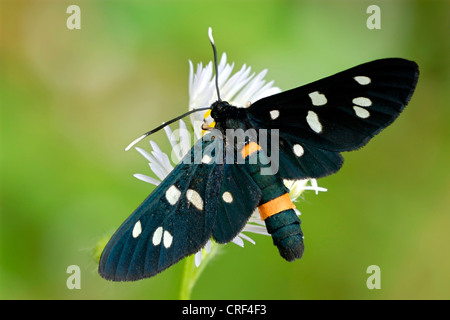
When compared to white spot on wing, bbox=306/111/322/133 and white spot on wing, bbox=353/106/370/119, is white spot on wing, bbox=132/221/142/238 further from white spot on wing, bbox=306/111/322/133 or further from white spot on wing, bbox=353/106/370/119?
white spot on wing, bbox=353/106/370/119

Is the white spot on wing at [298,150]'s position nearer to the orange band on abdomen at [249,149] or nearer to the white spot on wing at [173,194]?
the orange band on abdomen at [249,149]

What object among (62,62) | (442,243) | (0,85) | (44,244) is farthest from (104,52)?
(442,243)

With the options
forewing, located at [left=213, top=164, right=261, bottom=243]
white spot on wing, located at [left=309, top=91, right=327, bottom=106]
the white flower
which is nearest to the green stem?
the white flower

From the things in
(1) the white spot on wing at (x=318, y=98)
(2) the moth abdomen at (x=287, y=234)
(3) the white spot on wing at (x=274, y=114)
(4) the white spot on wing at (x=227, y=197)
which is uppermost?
(1) the white spot on wing at (x=318, y=98)

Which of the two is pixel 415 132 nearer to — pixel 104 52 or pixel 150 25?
pixel 150 25

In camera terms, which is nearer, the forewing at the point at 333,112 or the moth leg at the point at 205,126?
the forewing at the point at 333,112

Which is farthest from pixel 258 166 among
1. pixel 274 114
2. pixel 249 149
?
pixel 274 114

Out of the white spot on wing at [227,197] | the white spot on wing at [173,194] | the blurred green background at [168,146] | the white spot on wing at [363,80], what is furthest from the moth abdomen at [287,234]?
the blurred green background at [168,146]
